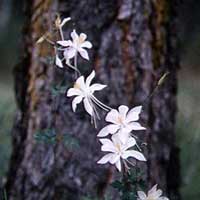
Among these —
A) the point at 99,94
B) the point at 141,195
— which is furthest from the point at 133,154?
the point at 99,94

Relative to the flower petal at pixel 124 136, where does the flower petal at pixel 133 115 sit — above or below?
above

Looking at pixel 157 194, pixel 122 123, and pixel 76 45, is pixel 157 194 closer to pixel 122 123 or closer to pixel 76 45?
pixel 122 123

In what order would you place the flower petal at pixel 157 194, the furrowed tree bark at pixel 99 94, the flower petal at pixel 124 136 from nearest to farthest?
1. the flower petal at pixel 124 136
2. the flower petal at pixel 157 194
3. the furrowed tree bark at pixel 99 94

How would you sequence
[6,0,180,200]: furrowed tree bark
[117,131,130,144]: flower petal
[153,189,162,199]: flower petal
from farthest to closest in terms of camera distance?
[6,0,180,200]: furrowed tree bark → [153,189,162,199]: flower petal → [117,131,130,144]: flower petal

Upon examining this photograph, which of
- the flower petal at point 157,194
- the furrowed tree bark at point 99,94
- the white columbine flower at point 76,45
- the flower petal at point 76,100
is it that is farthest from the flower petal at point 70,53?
the furrowed tree bark at point 99,94

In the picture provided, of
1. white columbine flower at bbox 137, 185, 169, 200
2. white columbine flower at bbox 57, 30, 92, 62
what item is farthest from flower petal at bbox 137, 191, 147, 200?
white columbine flower at bbox 57, 30, 92, 62

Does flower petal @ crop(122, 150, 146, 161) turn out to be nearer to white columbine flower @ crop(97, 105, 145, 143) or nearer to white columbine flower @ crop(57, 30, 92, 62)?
white columbine flower @ crop(97, 105, 145, 143)

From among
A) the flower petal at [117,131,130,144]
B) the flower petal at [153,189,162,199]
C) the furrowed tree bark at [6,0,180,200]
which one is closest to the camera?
the flower petal at [117,131,130,144]

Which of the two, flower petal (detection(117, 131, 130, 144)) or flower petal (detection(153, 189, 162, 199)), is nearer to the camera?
flower petal (detection(117, 131, 130, 144))

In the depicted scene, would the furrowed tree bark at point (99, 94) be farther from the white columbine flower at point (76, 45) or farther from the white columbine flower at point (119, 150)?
the white columbine flower at point (119, 150)
